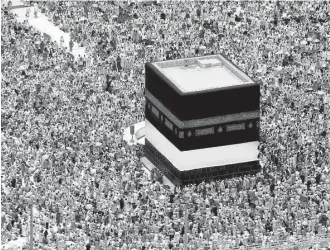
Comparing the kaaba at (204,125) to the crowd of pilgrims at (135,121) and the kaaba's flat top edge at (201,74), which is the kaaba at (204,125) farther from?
the crowd of pilgrims at (135,121)

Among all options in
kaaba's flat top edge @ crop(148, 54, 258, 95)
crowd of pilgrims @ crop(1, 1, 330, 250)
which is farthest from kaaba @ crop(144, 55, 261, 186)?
crowd of pilgrims @ crop(1, 1, 330, 250)

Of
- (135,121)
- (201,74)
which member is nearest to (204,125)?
(201,74)

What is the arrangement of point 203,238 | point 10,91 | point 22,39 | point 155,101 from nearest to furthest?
point 203,238, point 155,101, point 10,91, point 22,39

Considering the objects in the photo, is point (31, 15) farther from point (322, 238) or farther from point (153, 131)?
point (322, 238)

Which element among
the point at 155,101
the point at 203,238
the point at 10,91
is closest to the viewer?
the point at 203,238

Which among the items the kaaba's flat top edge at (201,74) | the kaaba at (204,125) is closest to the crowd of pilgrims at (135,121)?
the kaaba at (204,125)

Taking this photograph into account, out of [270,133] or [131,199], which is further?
[270,133]

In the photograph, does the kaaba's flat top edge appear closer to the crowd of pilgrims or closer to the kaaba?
the kaaba

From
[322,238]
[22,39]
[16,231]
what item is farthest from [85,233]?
[22,39]
